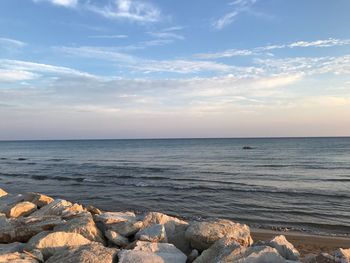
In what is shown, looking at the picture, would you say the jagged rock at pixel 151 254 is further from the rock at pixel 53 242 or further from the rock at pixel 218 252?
the rock at pixel 53 242

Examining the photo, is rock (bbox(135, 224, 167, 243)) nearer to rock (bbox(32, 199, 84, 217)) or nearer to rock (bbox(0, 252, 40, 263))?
rock (bbox(0, 252, 40, 263))

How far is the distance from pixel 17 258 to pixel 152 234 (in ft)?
8.34

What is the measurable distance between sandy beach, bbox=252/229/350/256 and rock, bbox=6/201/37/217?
7.04 metres

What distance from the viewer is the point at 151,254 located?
632 centimetres

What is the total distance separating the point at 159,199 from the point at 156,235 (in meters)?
12.8

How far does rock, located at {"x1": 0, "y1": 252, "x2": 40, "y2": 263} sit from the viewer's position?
235 inches

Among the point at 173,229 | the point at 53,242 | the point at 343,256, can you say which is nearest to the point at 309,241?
the point at 173,229

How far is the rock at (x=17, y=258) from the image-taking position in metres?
5.97

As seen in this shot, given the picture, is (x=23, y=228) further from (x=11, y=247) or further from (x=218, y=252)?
(x=218, y=252)

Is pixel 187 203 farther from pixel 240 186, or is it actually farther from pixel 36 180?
pixel 36 180

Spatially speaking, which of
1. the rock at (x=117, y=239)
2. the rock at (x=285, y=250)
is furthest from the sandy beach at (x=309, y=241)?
the rock at (x=117, y=239)

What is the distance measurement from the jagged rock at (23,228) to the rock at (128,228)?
50.7 inches

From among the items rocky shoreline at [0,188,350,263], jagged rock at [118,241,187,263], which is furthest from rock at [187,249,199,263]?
jagged rock at [118,241,187,263]

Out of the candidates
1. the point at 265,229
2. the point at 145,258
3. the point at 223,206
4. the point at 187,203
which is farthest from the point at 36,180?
the point at 145,258
